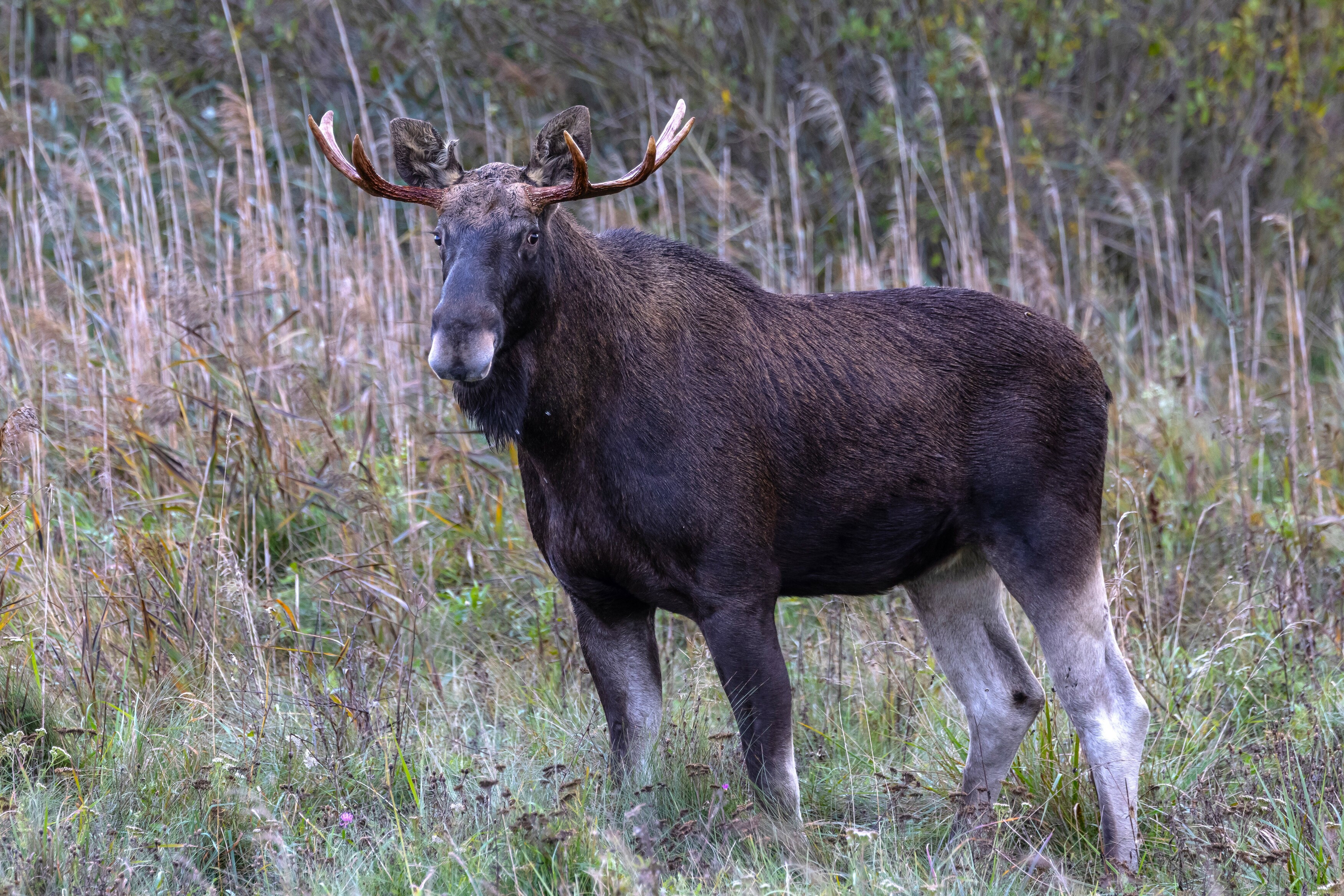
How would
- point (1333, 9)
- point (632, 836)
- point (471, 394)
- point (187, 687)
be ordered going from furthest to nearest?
point (1333, 9)
point (187, 687)
point (471, 394)
point (632, 836)

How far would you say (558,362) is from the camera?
3613 mm

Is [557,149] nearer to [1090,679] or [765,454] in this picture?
[765,454]

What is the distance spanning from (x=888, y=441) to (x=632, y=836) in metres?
1.39

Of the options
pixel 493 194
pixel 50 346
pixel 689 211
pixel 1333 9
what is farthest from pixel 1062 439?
pixel 1333 9

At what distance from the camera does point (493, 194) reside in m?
3.48

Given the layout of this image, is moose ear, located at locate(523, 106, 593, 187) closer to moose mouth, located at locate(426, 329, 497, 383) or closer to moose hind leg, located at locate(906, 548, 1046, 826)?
moose mouth, located at locate(426, 329, 497, 383)

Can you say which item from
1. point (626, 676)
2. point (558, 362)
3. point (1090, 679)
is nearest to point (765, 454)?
point (558, 362)

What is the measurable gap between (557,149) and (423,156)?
41 cm

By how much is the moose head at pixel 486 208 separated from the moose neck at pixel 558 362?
0.06 m

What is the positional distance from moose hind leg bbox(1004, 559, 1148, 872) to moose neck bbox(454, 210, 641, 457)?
4.59 feet

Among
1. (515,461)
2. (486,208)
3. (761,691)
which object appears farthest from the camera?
(515,461)

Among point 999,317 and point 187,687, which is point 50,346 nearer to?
point 187,687

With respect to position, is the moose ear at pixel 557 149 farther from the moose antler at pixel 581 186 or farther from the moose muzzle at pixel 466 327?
the moose muzzle at pixel 466 327

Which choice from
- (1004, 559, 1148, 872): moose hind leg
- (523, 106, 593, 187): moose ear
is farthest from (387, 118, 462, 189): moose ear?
(1004, 559, 1148, 872): moose hind leg
